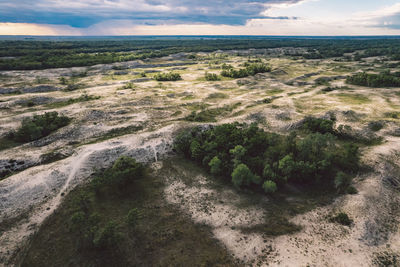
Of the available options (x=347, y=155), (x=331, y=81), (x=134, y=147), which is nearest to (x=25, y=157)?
(x=134, y=147)

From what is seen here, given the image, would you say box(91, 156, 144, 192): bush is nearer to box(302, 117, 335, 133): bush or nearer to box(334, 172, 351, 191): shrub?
box(334, 172, 351, 191): shrub

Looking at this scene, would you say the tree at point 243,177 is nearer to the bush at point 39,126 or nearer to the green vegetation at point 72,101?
the bush at point 39,126

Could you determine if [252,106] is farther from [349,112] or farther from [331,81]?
[331,81]

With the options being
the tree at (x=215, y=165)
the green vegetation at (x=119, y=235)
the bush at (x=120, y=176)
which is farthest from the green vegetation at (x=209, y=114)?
the green vegetation at (x=119, y=235)

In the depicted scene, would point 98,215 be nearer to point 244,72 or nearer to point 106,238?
point 106,238

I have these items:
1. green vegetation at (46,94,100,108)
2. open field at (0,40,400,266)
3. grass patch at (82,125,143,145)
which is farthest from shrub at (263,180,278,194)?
green vegetation at (46,94,100,108)

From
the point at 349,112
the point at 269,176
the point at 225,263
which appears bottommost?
the point at 225,263
